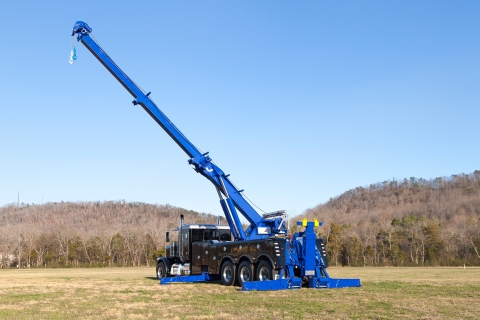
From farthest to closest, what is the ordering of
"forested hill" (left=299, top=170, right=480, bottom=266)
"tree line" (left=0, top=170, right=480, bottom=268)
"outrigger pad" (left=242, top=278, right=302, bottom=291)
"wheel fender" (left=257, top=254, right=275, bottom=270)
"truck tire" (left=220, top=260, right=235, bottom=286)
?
"tree line" (left=0, top=170, right=480, bottom=268)
"forested hill" (left=299, top=170, right=480, bottom=266)
"truck tire" (left=220, top=260, right=235, bottom=286)
"wheel fender" (left=257, top=254, right=275, bottom=270)
"outrigger pad" (left=242, top=278, right=302, bottom=291)

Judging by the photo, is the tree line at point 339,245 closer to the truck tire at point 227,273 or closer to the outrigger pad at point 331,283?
the truck tire at point 227,273

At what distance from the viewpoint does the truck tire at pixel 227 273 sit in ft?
70.4

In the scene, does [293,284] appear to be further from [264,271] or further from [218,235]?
[218,235]

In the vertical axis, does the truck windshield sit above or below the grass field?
above

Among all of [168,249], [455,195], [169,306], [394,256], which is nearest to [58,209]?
[455,195]

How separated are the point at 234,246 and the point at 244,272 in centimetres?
124

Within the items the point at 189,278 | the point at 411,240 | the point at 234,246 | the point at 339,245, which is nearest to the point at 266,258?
the point at 234,246

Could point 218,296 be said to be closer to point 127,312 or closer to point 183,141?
point 127,312

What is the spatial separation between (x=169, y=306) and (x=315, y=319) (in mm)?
4665

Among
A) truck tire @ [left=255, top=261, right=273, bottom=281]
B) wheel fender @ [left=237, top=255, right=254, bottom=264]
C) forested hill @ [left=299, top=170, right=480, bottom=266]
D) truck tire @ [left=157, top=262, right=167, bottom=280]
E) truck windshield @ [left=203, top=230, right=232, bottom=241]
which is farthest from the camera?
forested hill @ [left=299, top=170, right=480, bottom=266]

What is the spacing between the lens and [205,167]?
24.5m

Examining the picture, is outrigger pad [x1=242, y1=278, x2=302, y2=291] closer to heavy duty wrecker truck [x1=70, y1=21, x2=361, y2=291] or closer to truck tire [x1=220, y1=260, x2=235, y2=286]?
heavy duty wrecker truck [x1=70, y1=21, x2=361, y2=291]

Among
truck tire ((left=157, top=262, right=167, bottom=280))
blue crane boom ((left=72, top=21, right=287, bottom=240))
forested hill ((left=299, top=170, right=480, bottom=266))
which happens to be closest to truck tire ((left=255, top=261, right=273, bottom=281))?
blue crane boom ((left=72, top=21, right=287, bottom=240))

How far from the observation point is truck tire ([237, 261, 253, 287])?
20509 mm
